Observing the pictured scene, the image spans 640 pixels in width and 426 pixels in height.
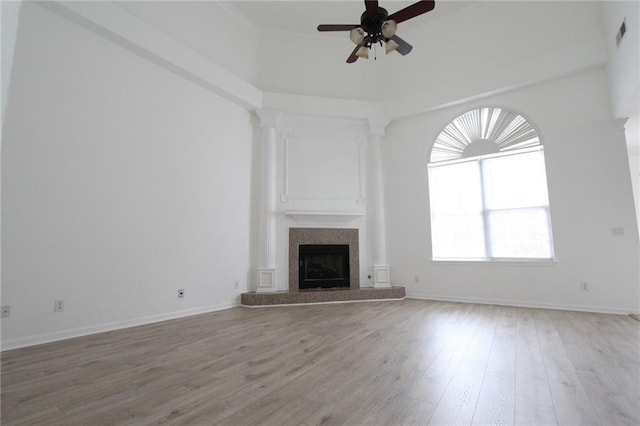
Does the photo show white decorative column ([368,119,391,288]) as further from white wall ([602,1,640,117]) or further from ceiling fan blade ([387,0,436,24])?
white wall ([602,1,640,117])

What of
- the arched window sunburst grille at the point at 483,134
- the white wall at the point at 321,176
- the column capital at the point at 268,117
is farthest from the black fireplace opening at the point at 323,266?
the arched window sunburst grille at the point at 483,134

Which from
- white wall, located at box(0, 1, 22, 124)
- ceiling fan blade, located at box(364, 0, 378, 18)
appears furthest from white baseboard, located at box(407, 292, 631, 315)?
white wall, located at box(0, 1, 22, 124)

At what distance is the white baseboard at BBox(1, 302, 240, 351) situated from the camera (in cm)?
289

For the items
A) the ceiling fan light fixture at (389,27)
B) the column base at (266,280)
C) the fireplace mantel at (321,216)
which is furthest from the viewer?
the fireplace mantel at (321,216)

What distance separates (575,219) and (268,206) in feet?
16.0

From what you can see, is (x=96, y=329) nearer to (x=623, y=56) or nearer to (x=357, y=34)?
(x=357, y=34)

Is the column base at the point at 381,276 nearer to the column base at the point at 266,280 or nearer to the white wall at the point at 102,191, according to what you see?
the column base at the point at 266,280

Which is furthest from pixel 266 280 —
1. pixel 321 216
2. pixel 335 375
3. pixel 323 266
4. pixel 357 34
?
pixel 357 34

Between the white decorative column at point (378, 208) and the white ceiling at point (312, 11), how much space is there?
1979mm

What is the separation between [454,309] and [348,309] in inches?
63.2

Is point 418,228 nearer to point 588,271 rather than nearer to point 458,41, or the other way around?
point 588,271

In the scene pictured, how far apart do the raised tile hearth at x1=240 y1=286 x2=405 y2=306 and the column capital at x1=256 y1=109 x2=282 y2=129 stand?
123 inches

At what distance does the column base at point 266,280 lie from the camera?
5312 mm

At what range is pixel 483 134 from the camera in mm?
5441
